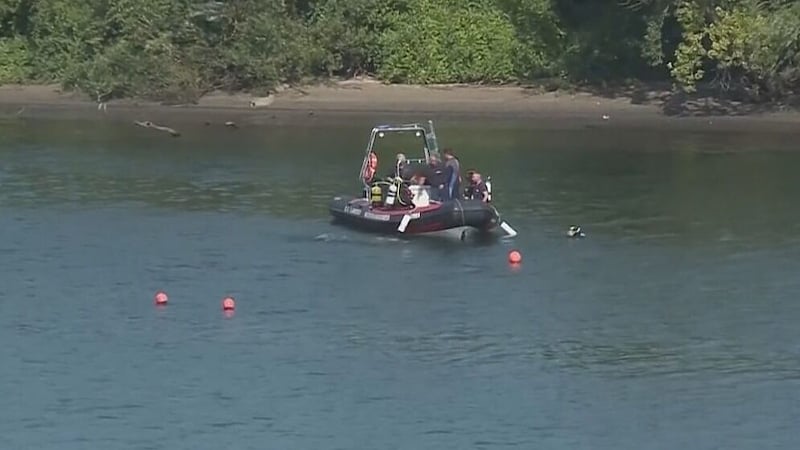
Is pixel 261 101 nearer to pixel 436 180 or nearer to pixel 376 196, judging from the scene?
pixel 376 196

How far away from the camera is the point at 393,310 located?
30.8 meters

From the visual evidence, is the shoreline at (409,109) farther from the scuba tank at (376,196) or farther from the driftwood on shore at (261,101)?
the scuba tank at (376,196)

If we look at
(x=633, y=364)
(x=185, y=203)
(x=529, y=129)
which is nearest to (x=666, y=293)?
(x=633, y=364)

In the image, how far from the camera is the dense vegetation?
55.5 meters

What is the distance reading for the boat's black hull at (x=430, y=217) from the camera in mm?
36125

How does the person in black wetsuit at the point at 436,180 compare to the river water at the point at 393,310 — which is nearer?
the river water at the point at 393,310

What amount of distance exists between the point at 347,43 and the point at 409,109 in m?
3.91

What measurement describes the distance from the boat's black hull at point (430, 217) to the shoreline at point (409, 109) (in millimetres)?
15394

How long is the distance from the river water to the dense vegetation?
8.39 meters

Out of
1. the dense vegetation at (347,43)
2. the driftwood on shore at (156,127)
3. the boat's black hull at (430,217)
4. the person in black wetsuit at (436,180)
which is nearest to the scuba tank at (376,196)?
the boat's black hull at (430,217)

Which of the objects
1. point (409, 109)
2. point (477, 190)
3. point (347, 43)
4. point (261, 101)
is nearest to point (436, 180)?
point (477, 190)

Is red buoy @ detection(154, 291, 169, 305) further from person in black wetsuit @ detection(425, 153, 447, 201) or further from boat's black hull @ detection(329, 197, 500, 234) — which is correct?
person in black wetsuit @ detection(425, 153, 447, 201)

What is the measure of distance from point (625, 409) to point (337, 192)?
18.1m

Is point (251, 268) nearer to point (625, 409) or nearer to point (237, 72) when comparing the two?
point (625, 409)
